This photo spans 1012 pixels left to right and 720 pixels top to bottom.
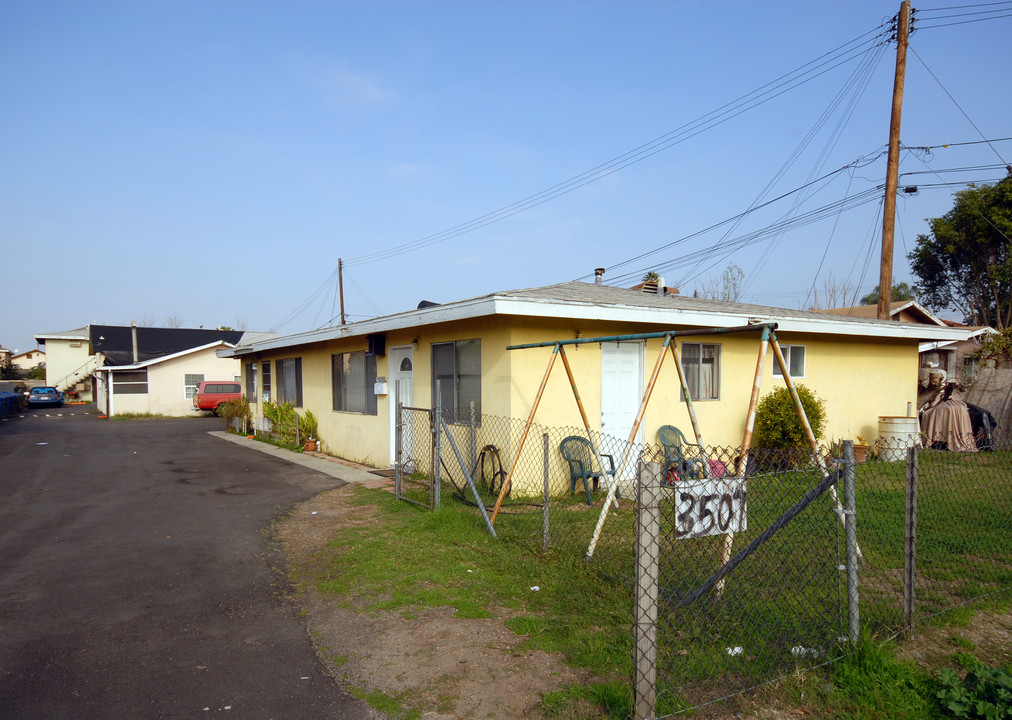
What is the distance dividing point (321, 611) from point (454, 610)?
1.02 metres

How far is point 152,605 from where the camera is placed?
5148mm

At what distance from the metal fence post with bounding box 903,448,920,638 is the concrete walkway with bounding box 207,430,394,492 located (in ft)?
22.9

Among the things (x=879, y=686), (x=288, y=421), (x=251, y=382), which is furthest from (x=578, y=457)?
(x=251, y=382)

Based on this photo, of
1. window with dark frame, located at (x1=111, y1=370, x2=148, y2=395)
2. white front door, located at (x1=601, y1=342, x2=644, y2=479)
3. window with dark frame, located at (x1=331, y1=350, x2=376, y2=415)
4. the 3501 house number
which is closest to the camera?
the 3501 house number

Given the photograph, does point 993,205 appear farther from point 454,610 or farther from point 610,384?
point 454,610

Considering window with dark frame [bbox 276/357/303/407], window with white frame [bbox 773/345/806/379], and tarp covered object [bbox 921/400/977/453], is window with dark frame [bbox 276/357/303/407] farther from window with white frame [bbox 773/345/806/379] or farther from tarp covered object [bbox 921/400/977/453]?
tarp covered object [bbox 921/400/977/453]

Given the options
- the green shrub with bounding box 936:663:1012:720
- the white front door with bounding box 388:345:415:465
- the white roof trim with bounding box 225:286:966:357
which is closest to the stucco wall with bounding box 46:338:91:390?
the white roof trim with bounding box 225:286:966:357

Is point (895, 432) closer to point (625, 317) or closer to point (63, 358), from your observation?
point (625, 317)

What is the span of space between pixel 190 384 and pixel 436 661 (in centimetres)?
3117

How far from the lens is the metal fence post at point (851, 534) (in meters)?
3.64

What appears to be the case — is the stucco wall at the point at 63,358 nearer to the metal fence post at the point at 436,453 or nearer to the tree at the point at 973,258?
the metal fence post at the point at 436,453

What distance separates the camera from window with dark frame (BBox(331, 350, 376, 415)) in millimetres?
12617

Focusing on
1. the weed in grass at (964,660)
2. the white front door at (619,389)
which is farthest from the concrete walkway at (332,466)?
the weed in grass at (964,660)

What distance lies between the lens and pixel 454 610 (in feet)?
16.1
